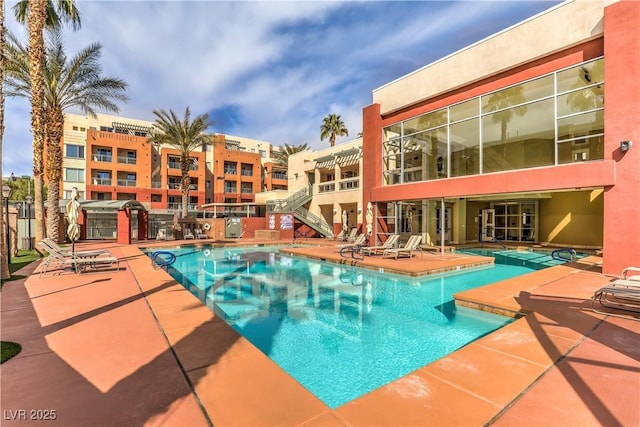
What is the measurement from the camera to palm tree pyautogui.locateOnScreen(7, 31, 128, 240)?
643 inches

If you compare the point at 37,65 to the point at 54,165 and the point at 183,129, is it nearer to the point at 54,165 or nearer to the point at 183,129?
the point at 54,165

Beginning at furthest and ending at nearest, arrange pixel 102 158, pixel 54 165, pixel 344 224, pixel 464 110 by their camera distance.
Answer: pixel 102 158 < pixel 344 224 < pixel 54 165 < pixel 464 110

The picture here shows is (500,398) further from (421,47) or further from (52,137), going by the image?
(52,137)

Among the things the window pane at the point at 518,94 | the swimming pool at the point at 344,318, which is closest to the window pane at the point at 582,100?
the window pane at the point at 518,94

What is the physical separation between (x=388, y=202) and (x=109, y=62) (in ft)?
59.9

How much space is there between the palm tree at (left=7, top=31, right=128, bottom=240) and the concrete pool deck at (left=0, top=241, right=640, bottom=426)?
15.3m

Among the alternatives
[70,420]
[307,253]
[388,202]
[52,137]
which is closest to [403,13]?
[388,202]

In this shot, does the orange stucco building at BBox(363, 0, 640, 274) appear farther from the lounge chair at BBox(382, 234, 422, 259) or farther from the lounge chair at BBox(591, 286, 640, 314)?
the lounge chair at BBox(591, 286, 640, 314)

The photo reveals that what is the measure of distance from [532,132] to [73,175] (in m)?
45.5

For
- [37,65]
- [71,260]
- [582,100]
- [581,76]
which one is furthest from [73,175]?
[582,100]

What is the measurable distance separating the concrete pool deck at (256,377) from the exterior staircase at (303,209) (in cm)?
2300

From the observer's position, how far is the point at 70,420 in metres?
2.79

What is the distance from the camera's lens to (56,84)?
57.1 feet

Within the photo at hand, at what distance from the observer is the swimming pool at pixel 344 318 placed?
15.9ft
